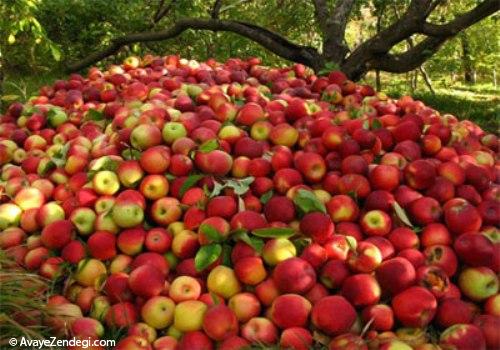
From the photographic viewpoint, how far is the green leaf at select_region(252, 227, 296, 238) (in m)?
2.13

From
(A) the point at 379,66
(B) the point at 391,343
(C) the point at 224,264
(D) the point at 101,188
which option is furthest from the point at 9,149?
(A) the point at 379,66

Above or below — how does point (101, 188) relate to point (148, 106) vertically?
below

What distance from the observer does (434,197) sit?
2414 mm

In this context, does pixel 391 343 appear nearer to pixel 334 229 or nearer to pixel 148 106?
pixel 334 229

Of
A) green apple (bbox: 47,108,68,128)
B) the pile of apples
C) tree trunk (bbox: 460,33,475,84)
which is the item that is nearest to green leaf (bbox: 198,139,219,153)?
the pile of apples

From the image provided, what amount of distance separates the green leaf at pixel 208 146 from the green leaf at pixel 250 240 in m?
0.56

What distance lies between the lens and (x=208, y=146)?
260 cm

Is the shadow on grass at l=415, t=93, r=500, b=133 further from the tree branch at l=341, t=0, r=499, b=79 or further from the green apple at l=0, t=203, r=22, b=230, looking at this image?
the green apple at l=0, t=203, r=22, b=230

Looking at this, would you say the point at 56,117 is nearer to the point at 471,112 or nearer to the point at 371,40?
the point at 371,40

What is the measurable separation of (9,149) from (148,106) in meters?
0.90

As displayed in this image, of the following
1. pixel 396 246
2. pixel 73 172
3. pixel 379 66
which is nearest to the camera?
pixel 396 246

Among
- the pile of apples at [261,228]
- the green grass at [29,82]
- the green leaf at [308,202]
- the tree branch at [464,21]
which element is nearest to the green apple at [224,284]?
the pile of apples at [261,228]

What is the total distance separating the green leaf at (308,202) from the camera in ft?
7.49

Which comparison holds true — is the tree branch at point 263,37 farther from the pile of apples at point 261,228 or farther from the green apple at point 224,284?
the green apple at point 224,284
